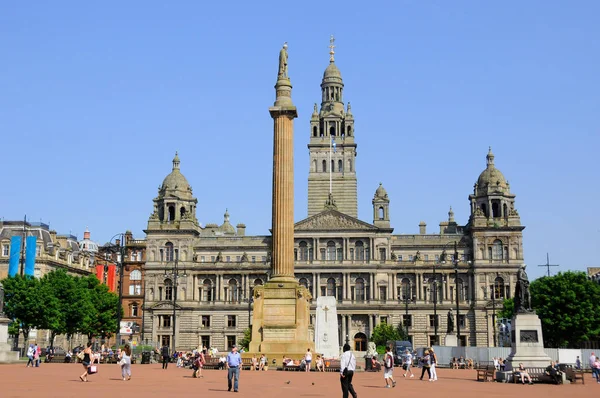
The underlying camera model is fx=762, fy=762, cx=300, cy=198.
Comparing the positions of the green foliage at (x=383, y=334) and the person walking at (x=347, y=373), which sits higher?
the green foliage at (x=383, y=334)

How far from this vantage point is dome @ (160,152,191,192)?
407 feet

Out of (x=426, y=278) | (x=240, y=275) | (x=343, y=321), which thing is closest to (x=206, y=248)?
(x=240, y=275)

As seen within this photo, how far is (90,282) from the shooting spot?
97750mm

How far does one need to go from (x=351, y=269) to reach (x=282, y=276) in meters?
73.8

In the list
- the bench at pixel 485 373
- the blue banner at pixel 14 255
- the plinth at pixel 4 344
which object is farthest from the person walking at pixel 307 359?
the blue banner at pixel 14 255

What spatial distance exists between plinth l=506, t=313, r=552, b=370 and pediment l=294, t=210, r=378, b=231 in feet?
261

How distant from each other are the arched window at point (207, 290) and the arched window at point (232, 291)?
2.64 meters

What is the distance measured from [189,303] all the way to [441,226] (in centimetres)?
4429

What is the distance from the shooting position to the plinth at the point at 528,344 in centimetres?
3953

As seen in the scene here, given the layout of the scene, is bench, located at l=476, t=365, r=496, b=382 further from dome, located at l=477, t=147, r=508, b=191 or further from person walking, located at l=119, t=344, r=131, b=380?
dome, located at l=477, t=147, r=508, b=191

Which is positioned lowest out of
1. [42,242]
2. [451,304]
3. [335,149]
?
[451,304]

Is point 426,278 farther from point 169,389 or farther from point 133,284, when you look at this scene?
point 169,389

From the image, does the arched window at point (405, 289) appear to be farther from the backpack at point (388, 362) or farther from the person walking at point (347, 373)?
the person walking at point (347, 373)

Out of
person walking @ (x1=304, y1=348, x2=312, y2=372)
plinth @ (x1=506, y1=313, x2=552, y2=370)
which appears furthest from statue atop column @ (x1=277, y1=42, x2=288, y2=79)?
plinth @ (x1=506, y1=313, x2=552, y2=370)
